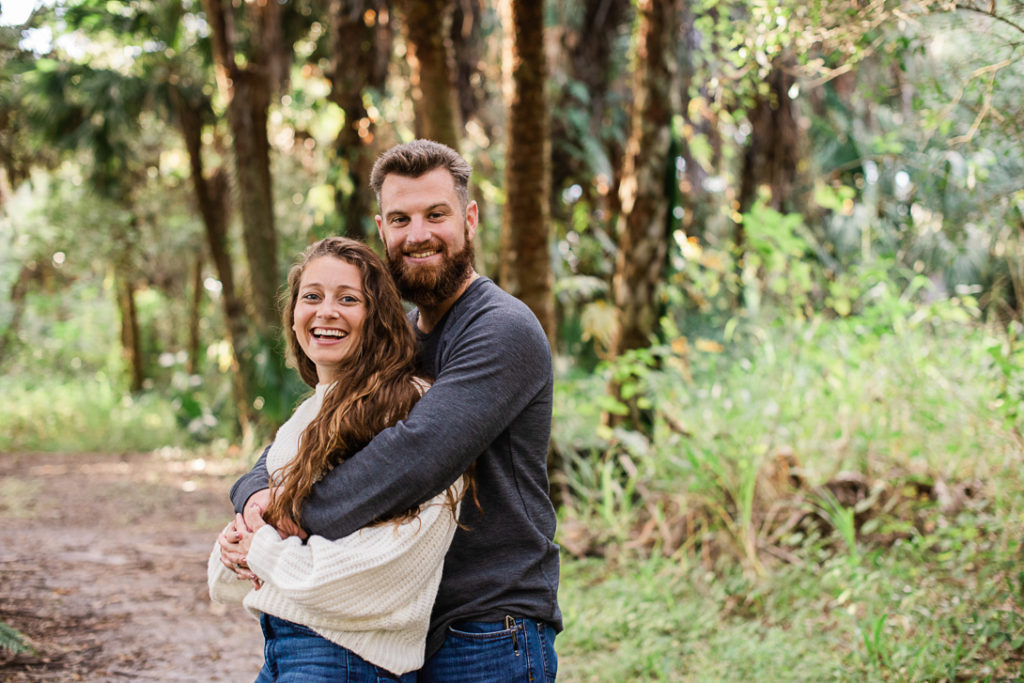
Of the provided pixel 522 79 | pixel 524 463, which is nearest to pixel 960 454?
pixel 522 79

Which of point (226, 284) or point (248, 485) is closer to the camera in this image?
point (248, 485)

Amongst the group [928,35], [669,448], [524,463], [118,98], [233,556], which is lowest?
[669,448]

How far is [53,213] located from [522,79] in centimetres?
1492

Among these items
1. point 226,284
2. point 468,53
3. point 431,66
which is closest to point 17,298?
point 226,284

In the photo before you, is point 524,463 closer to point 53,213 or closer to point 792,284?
point 792,284

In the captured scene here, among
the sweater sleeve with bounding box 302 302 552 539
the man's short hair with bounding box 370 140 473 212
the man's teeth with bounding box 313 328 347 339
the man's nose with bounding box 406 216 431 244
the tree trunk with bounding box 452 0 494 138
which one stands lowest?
the sweater sleeve with bounding box 302 302 552 539

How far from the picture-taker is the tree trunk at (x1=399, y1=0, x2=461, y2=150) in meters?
5.76

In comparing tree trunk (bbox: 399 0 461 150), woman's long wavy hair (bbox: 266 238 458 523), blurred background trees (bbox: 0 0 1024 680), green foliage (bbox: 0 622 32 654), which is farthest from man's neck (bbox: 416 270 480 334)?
tree trunk (bbox: 399 0 461 150)

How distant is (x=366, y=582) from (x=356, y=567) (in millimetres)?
45

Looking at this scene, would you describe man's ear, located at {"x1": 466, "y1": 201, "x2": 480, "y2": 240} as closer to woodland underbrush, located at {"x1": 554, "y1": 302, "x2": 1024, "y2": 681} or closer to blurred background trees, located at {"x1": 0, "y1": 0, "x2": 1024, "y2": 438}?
blurred background trees, located at {"x1": 0, "y1": 0, "x2": 1024, "y2": 438}

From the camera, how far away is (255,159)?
10648mm

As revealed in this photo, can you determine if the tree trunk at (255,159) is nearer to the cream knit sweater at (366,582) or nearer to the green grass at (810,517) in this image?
the green grass at (810,517)

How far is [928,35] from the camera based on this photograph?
3.83 metres

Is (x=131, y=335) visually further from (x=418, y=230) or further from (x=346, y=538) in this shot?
(x=346, y=538)
